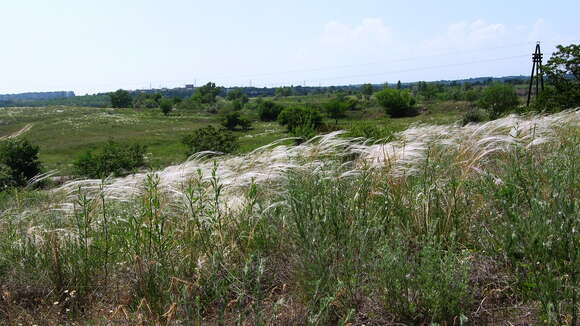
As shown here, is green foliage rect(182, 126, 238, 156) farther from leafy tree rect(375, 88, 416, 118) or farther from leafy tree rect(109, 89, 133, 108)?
leafy tree rect(109, 89, 133, 108)

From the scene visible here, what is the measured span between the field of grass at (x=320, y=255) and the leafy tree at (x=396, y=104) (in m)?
86.5

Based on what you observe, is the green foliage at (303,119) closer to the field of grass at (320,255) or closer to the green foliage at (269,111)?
the field of grass at (320,255)

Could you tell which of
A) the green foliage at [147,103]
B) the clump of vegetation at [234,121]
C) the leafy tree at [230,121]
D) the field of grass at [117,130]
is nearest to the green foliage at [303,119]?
the field of grass at [117,130]

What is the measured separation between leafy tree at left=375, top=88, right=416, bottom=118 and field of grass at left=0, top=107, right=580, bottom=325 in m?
86.5

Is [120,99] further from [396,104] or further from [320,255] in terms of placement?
[320,255]

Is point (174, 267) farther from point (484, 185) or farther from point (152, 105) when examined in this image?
point (152, 105)

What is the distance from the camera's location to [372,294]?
2.54m

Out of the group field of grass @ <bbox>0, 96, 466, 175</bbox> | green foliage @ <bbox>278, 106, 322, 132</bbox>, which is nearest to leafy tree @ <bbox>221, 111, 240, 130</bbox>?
field of grass @ <bbox>0, 96, 466, 175</bbox>

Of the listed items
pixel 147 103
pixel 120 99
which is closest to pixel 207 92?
pixel 147 103

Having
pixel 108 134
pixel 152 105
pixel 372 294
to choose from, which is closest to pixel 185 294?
pixel 372 294

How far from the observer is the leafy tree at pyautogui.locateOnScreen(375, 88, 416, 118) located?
3484 inches

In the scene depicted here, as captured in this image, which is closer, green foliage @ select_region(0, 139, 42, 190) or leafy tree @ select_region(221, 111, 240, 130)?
green foliage @ select_region(0, 139, 42, 190)

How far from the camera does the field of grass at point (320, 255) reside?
2301mm

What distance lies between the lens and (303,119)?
22156mm
